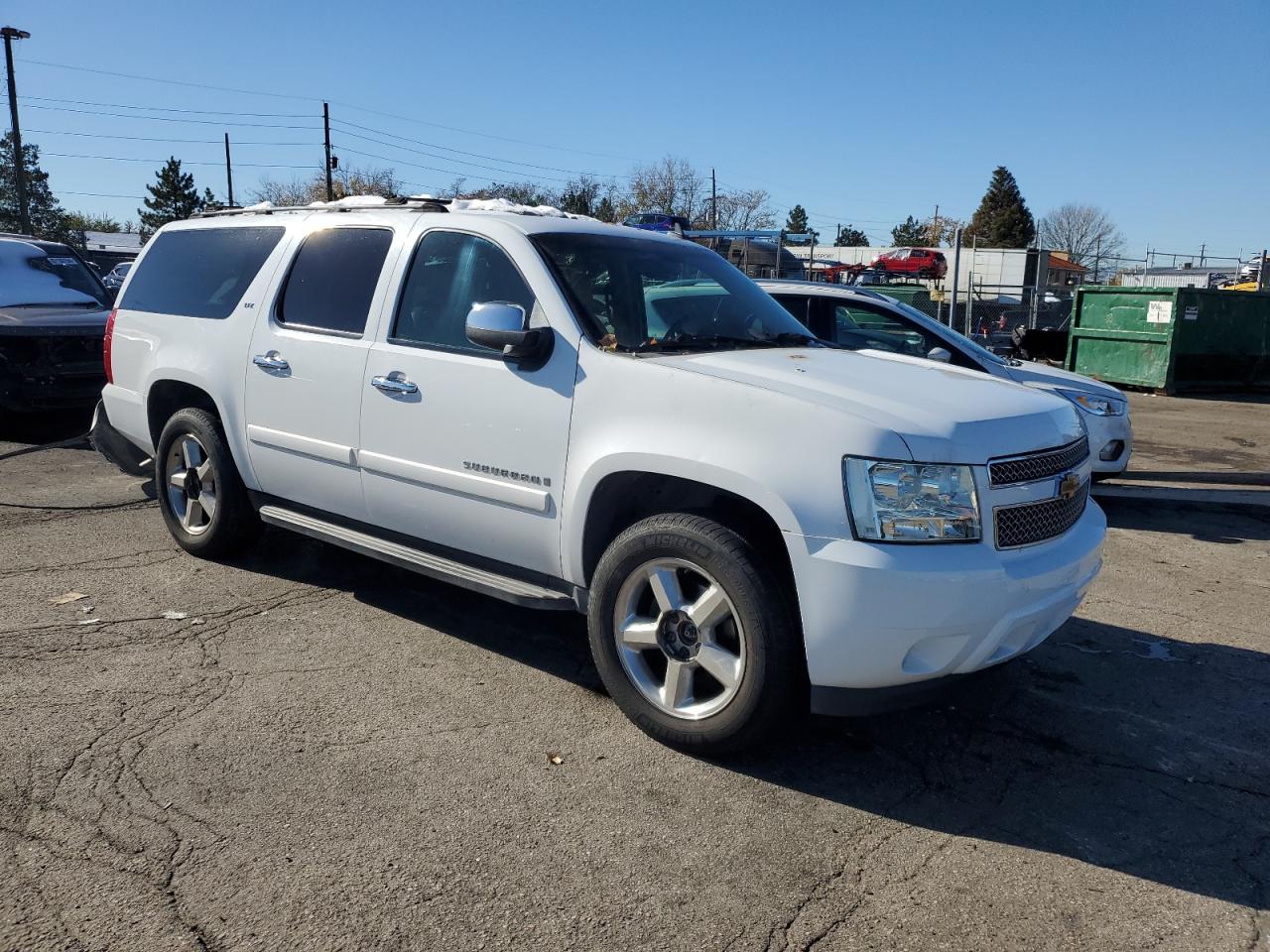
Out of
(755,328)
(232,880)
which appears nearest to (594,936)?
(232,880)

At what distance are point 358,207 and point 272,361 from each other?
2.86 ft

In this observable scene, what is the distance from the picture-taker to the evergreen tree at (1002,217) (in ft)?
259

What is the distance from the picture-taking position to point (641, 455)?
3516 millimetres

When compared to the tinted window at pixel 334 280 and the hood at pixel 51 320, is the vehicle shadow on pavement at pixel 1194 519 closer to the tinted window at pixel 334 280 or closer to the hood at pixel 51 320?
the tinted window at pixel 334 280

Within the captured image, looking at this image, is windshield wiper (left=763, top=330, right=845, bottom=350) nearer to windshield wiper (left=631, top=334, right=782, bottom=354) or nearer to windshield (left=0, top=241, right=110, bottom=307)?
windshield wiper (left=631, top=334, right=782, bottom=354)

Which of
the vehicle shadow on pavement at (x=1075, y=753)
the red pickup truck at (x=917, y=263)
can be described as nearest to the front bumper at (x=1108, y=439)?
the vehicle shadow on pavement at (x=1075, y=753)

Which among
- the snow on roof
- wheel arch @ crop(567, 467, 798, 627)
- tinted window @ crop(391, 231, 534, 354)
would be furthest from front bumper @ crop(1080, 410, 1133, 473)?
the snow on roof

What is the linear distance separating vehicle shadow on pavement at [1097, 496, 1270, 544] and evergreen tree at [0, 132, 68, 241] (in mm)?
59422

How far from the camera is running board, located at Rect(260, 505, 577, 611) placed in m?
3.91

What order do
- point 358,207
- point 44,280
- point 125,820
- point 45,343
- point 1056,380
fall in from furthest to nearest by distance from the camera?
1. point 44,280
2. point 45,343
3. point 1056,380
4. point 358,207
5. point 125,820

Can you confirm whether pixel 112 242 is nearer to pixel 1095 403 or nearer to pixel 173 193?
pixel 173 193

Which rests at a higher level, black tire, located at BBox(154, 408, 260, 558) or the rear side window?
the rear side window

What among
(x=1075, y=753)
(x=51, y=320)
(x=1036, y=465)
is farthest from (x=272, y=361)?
(x=51, y=320)

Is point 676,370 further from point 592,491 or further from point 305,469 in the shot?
point 305,469
